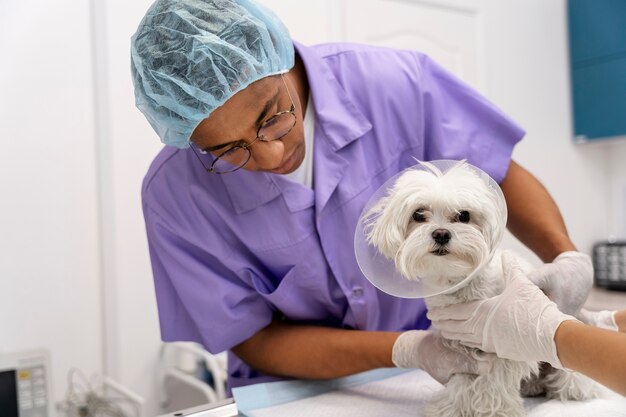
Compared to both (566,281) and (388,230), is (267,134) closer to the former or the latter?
(388,230)

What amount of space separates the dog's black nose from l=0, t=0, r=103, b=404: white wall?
172 centimetres

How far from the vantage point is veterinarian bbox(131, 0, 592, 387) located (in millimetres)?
1083

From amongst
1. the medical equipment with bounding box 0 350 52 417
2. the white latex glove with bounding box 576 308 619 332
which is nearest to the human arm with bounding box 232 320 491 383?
the white latex glove with bounding box 576 308 619 332

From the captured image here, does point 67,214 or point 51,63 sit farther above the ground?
point 51,63

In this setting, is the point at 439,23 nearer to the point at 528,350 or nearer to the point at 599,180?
the point at 599,180

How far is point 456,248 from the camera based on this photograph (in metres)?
0.89

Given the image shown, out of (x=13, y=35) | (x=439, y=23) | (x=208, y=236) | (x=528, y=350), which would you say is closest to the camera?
(x=528, y=350)

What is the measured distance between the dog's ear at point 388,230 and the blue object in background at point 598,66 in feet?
9.32

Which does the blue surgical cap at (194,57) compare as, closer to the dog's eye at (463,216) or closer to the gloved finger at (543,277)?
the dog's eye at (463,216)

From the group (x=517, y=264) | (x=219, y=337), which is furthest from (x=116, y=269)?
(x=517, y=264)

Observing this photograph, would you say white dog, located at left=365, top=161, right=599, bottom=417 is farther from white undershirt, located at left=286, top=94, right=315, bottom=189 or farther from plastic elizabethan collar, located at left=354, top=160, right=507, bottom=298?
white undershirt, located at left=286, top=94, right=315, bottom=189

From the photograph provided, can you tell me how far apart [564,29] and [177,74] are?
3.28m

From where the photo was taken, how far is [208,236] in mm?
1270

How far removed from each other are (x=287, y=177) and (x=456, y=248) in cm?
49
